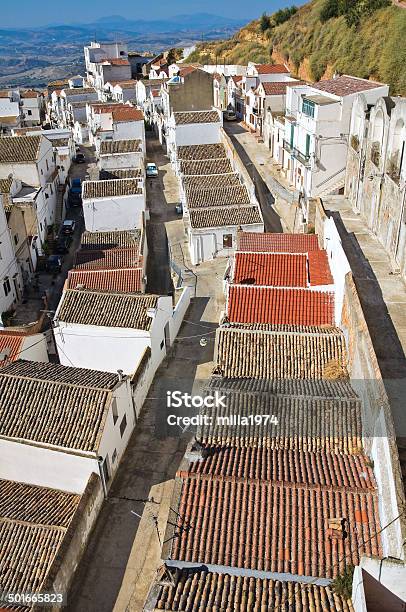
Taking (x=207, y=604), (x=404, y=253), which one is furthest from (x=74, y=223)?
(x=207, y=604)

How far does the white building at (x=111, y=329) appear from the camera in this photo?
2067 centimetres

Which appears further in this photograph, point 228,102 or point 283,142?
point 228,102

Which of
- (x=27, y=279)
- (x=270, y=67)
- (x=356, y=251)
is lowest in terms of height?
(x=27, y=279)

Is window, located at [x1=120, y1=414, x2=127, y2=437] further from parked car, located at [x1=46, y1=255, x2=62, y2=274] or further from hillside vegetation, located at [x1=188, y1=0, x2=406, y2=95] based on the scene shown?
hillside vegetation, located at [x1=188, y1=0, x2=406, y2=95]

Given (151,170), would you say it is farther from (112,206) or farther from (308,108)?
(308,108)

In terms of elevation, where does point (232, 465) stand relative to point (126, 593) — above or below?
above

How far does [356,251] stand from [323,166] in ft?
37.2

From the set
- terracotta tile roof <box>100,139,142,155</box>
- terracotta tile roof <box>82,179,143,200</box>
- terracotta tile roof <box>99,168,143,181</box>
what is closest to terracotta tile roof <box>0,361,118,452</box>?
terracotta tile roof <box>82,179,143,200</box>

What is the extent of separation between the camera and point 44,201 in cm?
3919

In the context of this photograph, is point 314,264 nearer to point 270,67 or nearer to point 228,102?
point 270,67

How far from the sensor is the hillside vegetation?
141ft

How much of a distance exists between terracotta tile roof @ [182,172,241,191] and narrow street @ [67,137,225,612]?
13086 millimetres

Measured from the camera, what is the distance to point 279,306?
22.2 meters

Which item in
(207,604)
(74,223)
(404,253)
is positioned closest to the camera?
(207,604)
